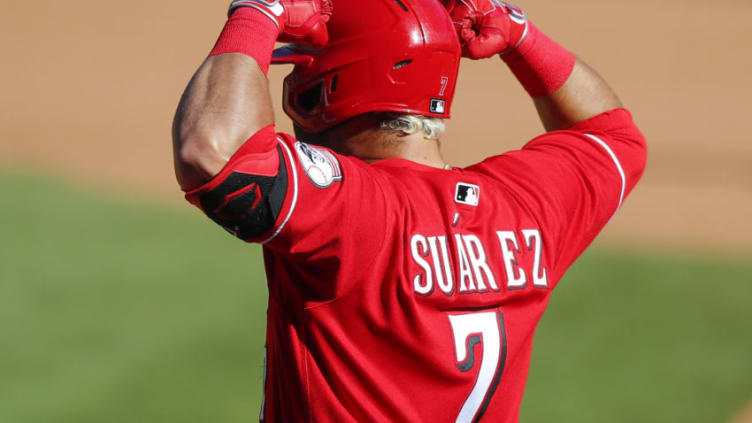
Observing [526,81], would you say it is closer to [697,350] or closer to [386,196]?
[386,196]

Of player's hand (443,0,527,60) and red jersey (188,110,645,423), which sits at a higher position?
player's hand (443,0,527,60)

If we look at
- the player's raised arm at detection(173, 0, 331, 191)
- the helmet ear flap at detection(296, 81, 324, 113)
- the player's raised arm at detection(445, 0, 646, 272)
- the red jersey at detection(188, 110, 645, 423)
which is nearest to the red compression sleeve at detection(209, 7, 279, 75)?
the player's raised arm at detection(173, 0, 331, 191)

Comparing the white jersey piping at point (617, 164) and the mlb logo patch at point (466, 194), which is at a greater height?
the mlb logo patch at point (466, 194)

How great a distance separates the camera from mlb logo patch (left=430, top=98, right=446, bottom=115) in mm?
2402

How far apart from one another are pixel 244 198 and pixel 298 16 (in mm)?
604

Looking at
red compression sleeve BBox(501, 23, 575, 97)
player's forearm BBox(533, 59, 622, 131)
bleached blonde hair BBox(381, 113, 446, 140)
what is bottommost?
player's forearm BBox(533, 59, 622, 131)

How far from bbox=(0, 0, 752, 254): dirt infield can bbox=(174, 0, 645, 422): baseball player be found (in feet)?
22.0

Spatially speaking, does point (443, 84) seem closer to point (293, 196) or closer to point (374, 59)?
point (374, 59)

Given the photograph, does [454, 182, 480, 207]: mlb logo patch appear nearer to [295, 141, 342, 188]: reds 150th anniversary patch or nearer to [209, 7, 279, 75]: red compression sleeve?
[295, 141, 342, 188]: reds 150th anniversary patch

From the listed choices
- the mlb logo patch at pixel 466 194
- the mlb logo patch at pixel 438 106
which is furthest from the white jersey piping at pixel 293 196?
the mlb logo patch at pixel 438 106

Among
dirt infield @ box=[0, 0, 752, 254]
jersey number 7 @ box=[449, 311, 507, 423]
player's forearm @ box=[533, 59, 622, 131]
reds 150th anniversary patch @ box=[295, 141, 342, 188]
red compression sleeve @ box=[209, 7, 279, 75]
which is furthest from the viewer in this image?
dirt infield @ box=[0, 0, 752, 254]

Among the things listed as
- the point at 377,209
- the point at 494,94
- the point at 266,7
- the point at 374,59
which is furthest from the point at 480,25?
the point at 494,94

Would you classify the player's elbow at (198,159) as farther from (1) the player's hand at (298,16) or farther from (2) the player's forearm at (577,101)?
(2) the player's forearm at (577,101)

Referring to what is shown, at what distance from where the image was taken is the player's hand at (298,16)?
203cm
